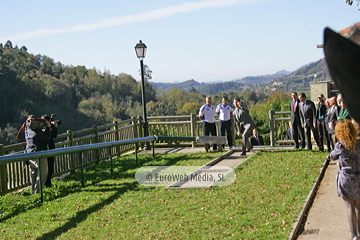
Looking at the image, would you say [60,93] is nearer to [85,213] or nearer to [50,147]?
[50,147]

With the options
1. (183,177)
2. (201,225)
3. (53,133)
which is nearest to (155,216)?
(201,225)

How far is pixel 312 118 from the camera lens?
1582 cm

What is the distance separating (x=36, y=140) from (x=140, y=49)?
26.1ft

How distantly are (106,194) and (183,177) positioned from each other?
87.2 inches

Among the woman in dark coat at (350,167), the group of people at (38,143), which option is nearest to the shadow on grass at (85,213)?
the group of people at (38,143)

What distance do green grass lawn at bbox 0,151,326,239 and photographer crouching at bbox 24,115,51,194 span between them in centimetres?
41

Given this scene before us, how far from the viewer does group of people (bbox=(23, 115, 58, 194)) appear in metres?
11.8

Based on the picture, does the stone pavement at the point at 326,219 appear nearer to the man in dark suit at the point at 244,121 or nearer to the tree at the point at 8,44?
the man in dark suit at the point at 244,121

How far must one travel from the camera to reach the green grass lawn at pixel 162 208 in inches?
300

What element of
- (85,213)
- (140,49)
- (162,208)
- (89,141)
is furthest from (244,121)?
(85,213)

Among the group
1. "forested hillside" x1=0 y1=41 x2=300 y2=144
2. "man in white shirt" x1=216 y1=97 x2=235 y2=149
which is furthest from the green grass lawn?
"forested hillside" x1=0 y1=41 x2=300 y2=144

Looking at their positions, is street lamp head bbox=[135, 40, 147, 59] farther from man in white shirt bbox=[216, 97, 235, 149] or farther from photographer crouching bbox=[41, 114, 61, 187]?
photographer crouching bbox=[41, 114, 61, 187]

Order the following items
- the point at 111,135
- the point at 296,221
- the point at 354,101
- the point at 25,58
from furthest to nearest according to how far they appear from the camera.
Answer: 1. the point at 25,58
2. the point at 111,135
3. the point at 296,221
4. the point at 354,101

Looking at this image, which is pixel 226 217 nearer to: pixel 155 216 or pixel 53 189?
pixel 155 216
